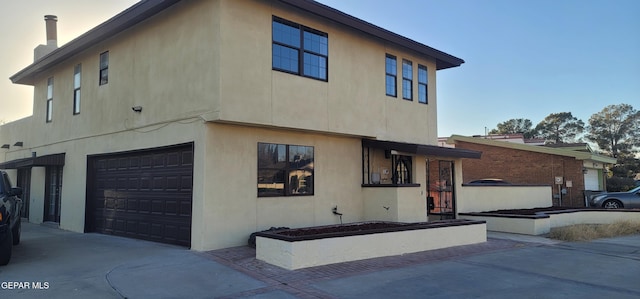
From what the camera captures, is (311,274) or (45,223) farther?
(45,223)

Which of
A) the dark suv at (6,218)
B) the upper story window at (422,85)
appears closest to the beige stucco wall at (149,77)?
the dark suv at (6,218)

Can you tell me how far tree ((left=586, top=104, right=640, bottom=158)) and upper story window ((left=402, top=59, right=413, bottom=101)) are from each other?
1889 inches

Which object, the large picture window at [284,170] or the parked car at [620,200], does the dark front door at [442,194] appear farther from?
the parked car at [620,200]

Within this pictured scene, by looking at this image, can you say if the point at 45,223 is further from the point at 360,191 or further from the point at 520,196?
the point at 520,196

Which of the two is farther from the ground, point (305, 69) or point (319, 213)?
point (305, 69)

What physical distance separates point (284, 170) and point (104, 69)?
7.01 m

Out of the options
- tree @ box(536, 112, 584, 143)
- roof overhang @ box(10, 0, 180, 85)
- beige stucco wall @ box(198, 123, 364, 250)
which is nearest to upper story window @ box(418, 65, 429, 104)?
beige stucco wall @ box(198, 123, 364, 250)

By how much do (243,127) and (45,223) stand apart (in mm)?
10761

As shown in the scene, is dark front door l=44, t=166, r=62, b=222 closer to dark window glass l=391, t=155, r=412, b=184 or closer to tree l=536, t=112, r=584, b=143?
dark window glass l=391, t=155, r=412, b=184

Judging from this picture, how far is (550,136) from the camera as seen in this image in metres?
63.4

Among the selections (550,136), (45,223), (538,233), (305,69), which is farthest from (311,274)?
(550,136)

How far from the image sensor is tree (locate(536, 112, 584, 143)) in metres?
61.3

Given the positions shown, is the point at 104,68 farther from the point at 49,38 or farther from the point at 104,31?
the point at 49,38

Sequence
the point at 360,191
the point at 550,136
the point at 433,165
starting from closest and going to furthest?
the point at 360,191 < the point at 433,165 < the point at 550,136
